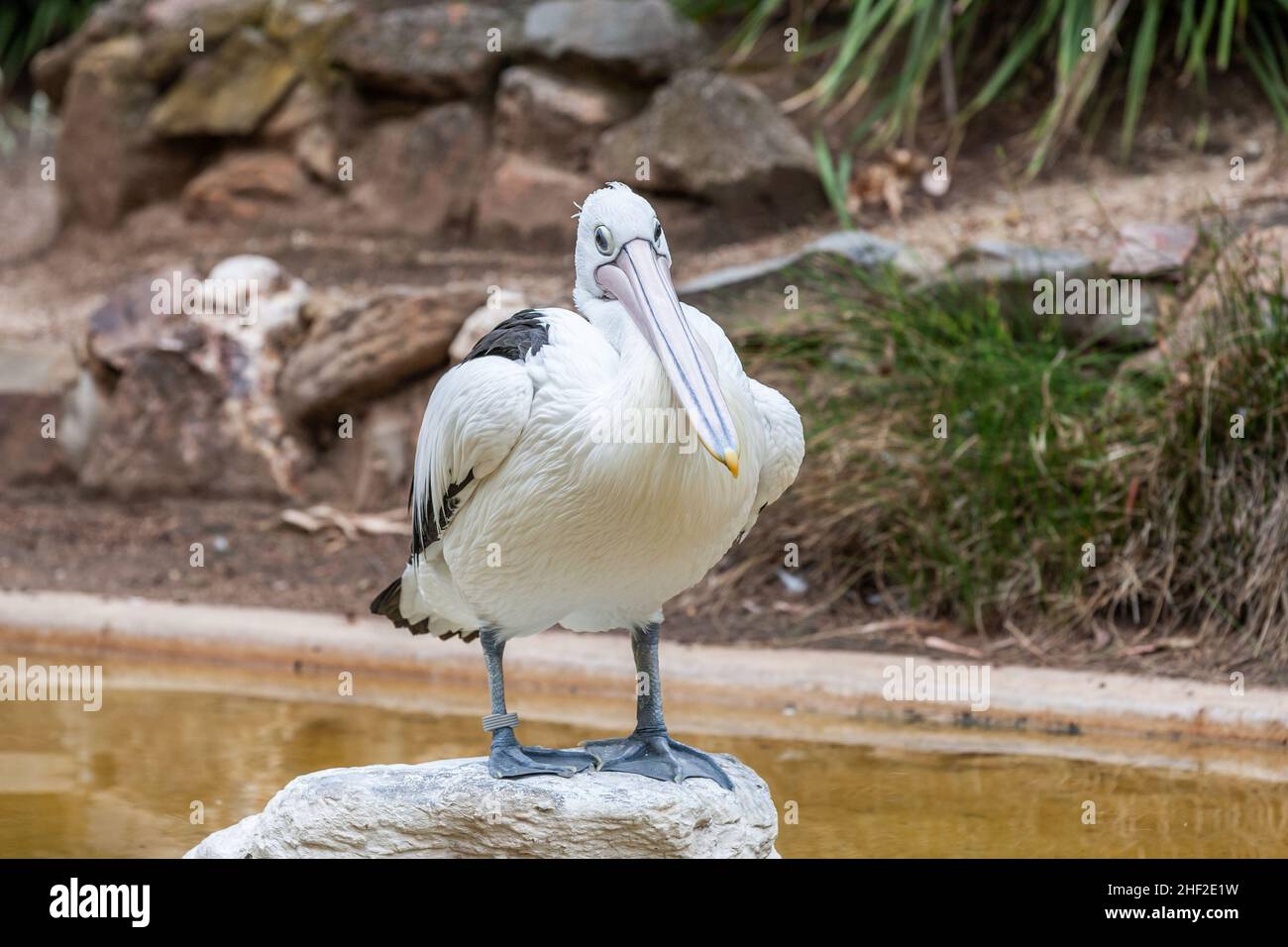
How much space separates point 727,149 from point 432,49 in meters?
2.23

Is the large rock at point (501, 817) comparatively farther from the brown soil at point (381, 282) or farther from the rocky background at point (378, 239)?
the rocky background at point (378, 239)

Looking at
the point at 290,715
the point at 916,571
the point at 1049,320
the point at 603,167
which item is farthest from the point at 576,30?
the point at 290,715

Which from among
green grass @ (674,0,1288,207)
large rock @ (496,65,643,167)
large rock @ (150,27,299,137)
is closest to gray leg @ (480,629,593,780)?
green grass @ (674,0,1288,207)

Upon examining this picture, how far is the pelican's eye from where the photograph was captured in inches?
143

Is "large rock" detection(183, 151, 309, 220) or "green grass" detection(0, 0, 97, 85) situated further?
"green grass" detection(0, 0, 97, 85)

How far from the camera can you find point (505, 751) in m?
3.91

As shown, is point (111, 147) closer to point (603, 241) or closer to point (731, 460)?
point (603, 241)

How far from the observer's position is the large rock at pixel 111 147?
36.3ft

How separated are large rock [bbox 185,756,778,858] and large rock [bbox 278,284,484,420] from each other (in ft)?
15.7

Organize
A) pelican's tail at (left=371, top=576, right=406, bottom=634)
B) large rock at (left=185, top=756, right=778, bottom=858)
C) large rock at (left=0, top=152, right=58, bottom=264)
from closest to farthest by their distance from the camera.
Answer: large rock at (left=185, top=756, right=778, bottom=858) < pelican's tail at (left=371, top=576, right=406, bottom=634) < large rock at (left=0, top=152, right=58, bottom=264)

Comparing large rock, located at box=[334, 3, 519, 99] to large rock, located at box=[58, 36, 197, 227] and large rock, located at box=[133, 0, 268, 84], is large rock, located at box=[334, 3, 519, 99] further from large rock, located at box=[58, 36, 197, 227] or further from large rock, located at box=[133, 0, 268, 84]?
large rock, located at box=[58, 36, 197, 227]

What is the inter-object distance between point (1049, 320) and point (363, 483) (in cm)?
377

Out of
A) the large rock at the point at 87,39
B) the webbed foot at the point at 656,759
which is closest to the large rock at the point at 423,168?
the large rock at the point at 87,39

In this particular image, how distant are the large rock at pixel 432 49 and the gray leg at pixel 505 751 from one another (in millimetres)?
7106
